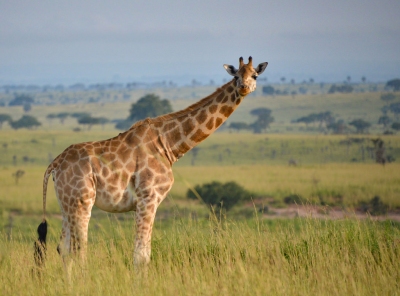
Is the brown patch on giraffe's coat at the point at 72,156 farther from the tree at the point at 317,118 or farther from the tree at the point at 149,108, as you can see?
the tree at the point at 317,118

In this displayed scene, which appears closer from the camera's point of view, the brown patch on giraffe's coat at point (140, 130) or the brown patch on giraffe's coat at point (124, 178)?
the brown patch on giraffe's coat at point (124, 178)

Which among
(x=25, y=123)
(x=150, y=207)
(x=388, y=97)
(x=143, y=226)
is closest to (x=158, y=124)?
(x=150, y=207)

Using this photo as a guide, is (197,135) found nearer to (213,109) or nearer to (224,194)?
(213,109)

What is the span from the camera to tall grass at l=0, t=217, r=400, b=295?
582 centimetres

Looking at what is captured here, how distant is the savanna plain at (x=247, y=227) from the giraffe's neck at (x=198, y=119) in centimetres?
75

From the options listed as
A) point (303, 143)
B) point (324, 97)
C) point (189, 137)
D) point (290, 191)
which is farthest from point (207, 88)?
point (189, 137)

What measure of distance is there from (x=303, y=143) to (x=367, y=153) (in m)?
5.56

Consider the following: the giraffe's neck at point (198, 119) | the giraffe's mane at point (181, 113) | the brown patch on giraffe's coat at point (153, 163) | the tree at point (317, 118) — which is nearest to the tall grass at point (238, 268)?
the brown patch on giraffe's coat at point (153, 163)

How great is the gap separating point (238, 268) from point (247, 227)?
1394 millimetres

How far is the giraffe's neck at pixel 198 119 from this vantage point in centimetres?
724

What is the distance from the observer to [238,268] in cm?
612

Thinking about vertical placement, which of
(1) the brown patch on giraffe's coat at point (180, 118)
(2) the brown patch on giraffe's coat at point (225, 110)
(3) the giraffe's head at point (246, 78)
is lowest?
(1) the brown patch on giraffe's coat at point (180, 118)

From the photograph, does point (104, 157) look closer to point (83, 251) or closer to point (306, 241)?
point (83, 251)

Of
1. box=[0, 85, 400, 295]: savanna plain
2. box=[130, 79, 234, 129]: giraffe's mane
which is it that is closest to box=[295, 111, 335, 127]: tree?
box=[0, 85, 400, 295]: savanna plain
